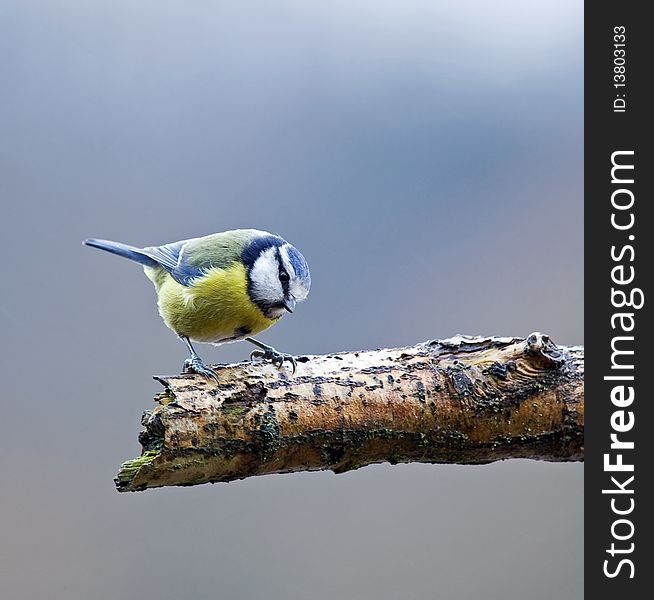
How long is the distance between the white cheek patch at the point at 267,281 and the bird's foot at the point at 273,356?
8cm

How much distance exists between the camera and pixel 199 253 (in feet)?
4.41

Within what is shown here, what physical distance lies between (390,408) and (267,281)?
350 millimetres

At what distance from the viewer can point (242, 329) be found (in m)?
1.29

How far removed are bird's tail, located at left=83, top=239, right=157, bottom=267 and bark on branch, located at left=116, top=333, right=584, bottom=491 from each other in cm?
44

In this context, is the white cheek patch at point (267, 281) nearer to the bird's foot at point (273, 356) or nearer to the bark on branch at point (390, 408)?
the bird's foot at point (273, 356)

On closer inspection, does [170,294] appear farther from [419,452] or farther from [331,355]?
[419,452]

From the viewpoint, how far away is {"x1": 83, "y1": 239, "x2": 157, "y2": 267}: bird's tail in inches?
54.7

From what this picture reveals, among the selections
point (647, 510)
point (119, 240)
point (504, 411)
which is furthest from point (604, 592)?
point (119, 240)

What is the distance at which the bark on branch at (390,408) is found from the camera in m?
0.96

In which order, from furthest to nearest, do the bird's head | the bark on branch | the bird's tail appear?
1. the bird's tail
2. the bird's head
3. the bark on branch

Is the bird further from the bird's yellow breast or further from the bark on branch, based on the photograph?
the bark on branch

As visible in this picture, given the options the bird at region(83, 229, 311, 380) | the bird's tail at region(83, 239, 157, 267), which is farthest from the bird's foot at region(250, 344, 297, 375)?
the bird's tail at region(83, 239, 157, 267)

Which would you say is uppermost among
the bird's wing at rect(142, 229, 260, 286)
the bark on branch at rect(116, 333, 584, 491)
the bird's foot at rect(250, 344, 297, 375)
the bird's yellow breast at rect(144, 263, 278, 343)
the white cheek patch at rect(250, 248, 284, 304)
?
the bird's wing at rect(142, 229, 260, 286)
